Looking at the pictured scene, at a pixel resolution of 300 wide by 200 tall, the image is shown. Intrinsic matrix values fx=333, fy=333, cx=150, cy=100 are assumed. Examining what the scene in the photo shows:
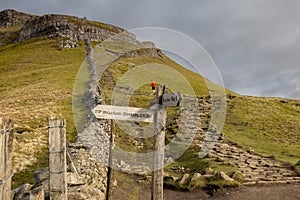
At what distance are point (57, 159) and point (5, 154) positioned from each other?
1.48 m

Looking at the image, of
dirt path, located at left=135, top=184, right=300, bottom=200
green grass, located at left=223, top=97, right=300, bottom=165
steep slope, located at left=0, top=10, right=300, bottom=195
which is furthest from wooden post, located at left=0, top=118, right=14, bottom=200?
green grass, located at left=223, top=97, right=300, bottom=165

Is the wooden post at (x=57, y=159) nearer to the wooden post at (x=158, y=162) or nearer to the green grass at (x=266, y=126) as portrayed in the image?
the wooden post at (x=158, y=162)

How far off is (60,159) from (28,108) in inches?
1039

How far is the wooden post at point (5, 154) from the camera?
551cm

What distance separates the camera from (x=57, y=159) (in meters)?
6.98

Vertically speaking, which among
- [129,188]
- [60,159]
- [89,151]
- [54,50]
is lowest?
[129,188]

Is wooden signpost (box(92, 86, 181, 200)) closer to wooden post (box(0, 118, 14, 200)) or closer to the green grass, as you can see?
wooden post (box(0, 118, 14, 200))

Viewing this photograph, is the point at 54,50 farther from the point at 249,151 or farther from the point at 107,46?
the point at 249,151

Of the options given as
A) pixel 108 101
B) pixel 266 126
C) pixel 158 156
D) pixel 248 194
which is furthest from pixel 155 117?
pixel 266 126

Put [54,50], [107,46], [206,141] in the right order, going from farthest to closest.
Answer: [107,46] → [54,50] → [206,141]

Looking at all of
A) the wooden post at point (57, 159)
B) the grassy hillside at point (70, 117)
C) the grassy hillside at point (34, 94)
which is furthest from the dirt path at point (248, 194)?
the wooden post at point (57, 159)

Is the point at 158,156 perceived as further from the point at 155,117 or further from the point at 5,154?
the point at 5,154

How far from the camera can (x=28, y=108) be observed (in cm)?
3155

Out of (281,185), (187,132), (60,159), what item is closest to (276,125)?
(187,132)
